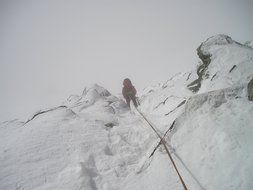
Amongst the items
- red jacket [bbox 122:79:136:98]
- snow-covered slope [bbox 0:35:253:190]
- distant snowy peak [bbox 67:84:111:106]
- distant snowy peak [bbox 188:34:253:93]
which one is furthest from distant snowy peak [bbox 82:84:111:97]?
distant snowy peak [bbox 188:34:253:93]

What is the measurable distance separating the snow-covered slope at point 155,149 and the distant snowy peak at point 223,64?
0.13 feet

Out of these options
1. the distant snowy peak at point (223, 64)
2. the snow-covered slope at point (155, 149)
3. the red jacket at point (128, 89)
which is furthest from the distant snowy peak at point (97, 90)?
the distant snowy peak at point (223, 64)

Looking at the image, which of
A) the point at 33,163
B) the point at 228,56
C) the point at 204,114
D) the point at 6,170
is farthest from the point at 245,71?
the point at 6,170

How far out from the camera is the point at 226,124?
4625 millimetres

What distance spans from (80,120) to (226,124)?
5619 millimetres

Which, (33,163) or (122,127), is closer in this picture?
(33,163)

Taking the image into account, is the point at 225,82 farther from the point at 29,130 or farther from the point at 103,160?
the point at 29,130

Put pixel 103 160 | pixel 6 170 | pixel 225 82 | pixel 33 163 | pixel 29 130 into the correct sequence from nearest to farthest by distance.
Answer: pixel 6 170 < pixel 33 163 < pixel 103 160 < pixel 225 82 < pixel 29 130

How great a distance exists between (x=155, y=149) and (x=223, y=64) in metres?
4.08

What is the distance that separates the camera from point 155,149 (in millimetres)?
5770

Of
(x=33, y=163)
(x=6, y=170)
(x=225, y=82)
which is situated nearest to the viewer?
(x=6, y=170)

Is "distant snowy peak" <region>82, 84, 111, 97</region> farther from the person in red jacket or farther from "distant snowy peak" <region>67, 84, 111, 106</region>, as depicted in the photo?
the person in red jacket

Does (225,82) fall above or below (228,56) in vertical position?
below

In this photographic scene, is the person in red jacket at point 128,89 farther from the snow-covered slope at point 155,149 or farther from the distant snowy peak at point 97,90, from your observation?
the snow-covered slope at point 155,149
